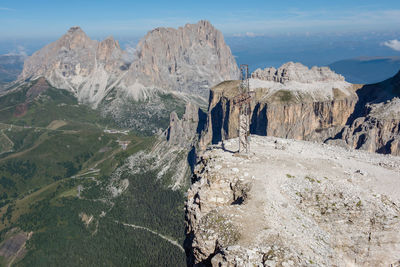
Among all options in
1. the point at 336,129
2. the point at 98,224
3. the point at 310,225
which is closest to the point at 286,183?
the point at 310,225

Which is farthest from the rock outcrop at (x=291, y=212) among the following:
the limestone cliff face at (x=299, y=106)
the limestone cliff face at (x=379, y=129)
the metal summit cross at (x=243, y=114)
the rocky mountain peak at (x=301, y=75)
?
the rocky mountain peak at (x=301, y=75)

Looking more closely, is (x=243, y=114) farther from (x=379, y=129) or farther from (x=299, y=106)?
(x=299, y=106)

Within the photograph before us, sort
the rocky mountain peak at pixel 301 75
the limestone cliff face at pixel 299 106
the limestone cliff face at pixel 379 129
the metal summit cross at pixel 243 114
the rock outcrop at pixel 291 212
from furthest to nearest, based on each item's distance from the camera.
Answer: the rocky mountain peak at pixel 301 75, the limestone cliff face at pixel 299 106, the limestone cliff face at pixel 379 129, the metal summit cross at pixel 243 114, the rock outcrop at pixel 291 212

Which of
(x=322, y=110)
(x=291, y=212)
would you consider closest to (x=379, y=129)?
(x=322, y=110)

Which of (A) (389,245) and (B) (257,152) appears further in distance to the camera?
(B) (257,152)

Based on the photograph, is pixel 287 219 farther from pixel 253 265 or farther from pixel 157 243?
pixel 157 243

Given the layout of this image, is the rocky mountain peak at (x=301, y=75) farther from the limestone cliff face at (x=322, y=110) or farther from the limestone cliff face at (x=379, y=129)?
the limestone cliff face at (x=379, y=129)
